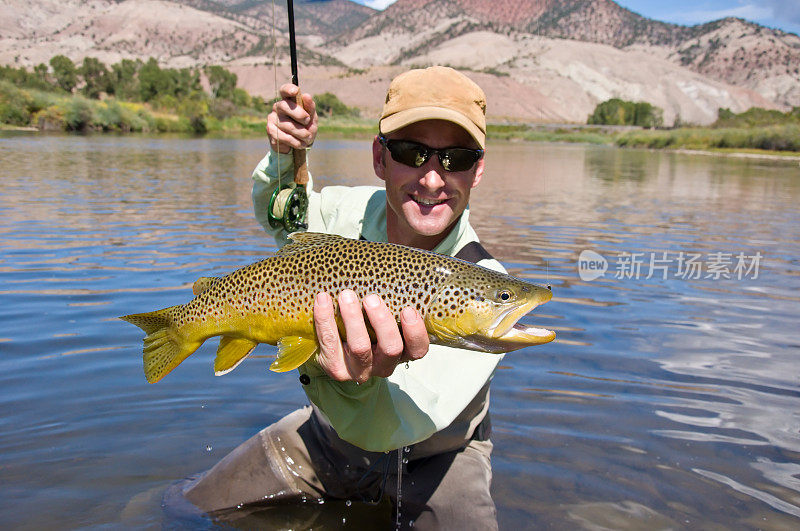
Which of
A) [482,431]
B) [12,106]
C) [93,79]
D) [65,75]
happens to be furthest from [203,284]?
[65,75]

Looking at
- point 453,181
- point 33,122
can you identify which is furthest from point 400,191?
point 33,122

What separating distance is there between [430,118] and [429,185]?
36 cm

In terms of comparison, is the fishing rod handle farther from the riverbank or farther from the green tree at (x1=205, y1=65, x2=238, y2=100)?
the green tree at (x1=205, y1=65, x2=238, y2=100)

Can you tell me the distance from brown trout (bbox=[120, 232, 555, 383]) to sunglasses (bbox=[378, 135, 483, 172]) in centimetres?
85

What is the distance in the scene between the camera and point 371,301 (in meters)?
2.57

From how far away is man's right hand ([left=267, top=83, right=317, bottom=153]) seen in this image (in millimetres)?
3604

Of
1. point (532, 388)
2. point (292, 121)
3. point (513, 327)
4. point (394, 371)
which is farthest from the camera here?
point (532, 388)

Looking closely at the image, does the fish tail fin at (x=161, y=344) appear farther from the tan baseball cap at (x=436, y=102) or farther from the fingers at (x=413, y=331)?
the tan baseball cap at (x=436, y=102)

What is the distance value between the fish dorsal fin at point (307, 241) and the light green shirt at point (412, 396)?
54cm

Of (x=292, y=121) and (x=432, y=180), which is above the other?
→ (x=292, y=121)

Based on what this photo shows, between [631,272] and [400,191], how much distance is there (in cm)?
798

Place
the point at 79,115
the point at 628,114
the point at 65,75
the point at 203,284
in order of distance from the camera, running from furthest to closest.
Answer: the point at 628,114 < the point at 65,75 < the point at 79,115 < the point at 203,284

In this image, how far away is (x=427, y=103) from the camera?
3.55 metres

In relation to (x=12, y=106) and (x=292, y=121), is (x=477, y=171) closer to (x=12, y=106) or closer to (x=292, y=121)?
(x=292, y=121)
